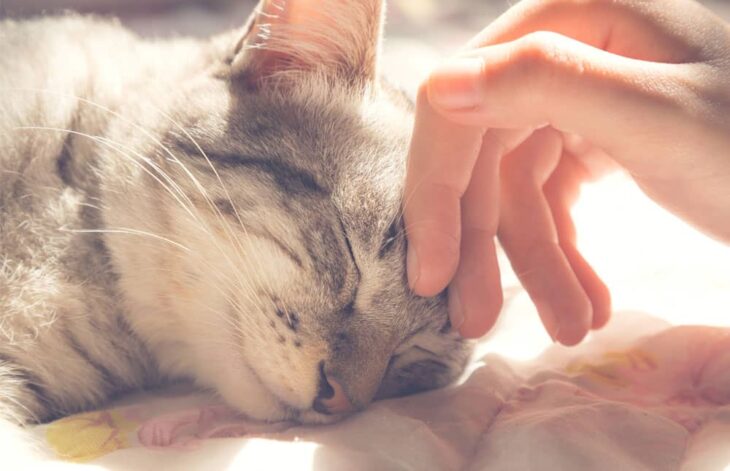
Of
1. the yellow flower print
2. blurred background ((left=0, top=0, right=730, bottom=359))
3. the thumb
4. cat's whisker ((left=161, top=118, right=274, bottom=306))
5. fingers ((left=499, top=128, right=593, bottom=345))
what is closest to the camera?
the thumb

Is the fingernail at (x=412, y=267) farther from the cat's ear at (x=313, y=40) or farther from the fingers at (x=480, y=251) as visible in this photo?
the cat's ear at (x=313, y=40)

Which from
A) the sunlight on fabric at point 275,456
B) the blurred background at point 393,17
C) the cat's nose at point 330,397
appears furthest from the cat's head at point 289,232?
the blurred background at point 393,17

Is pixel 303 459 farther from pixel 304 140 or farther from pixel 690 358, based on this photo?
pixel 690 358

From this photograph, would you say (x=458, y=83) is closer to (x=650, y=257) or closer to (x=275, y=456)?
(x=275, y=456)

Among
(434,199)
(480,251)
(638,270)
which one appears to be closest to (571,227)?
(638,270)

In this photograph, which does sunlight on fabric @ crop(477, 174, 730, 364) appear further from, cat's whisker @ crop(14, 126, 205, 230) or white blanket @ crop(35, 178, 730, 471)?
cat's whisker @ crop(14, 126, 205, 230)

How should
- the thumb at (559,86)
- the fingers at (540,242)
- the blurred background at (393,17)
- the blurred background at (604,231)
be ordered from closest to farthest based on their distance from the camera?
1. the thumb at (559,86)
2. the fingers at (540,242)
3. the blurred background at (604,231)
4. the blurred background at (393,17)

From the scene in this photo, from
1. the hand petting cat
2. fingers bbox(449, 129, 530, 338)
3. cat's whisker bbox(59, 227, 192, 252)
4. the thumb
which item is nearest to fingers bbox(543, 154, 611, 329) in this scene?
the hand petting cat
